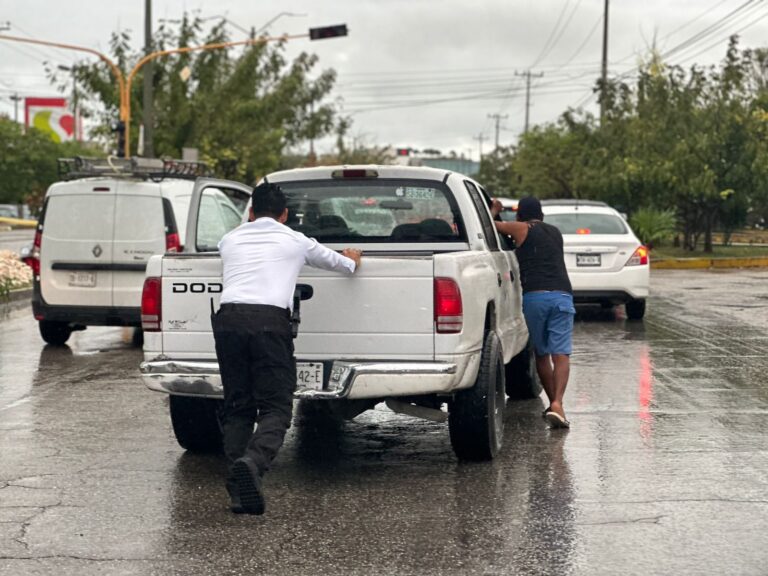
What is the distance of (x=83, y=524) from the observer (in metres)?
6.30

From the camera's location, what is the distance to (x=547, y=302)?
9.12m

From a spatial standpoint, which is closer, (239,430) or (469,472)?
(239,430)

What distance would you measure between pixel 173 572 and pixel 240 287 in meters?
1.72

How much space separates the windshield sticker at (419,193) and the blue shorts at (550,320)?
48.0 inches

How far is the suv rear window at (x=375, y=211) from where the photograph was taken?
27.7 ft

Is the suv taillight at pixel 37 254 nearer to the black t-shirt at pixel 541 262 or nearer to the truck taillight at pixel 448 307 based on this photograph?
the black t-shirt at pixel 541 262

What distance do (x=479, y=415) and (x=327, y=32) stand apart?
21.7 meters

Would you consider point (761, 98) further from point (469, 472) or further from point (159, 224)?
point (469, 472)

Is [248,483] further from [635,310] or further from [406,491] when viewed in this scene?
[635,310]

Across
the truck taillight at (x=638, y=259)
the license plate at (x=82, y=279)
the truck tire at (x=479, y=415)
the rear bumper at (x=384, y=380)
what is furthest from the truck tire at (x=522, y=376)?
the truck taillight at (x=638, y=259)

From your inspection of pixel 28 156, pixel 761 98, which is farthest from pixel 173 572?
pixel 28 156

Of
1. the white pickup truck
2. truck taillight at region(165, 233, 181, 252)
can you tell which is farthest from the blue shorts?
truck taillight at region(165, 233, 181, 252)

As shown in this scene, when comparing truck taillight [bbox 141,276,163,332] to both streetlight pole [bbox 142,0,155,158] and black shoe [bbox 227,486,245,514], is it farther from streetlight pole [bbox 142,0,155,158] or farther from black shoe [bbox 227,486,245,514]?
streetlight pole [bbox 142,0,155,158]

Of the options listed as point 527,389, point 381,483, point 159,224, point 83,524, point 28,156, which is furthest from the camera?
point 28,156
